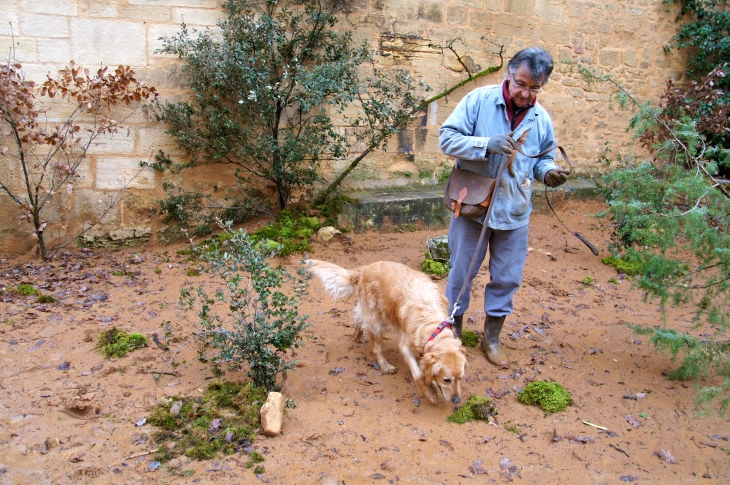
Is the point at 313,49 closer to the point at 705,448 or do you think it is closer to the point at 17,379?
the point at 17,379

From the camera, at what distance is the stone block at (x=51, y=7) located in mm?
5906

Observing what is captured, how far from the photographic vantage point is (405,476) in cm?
318

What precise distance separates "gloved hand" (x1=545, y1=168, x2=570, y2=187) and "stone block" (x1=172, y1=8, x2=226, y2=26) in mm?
4634

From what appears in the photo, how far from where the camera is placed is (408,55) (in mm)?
7660

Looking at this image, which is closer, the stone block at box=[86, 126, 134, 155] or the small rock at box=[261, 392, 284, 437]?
the small rock at box=[261, 392, 284, 437]

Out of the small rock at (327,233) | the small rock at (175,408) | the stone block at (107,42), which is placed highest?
the stone block at (107,42)

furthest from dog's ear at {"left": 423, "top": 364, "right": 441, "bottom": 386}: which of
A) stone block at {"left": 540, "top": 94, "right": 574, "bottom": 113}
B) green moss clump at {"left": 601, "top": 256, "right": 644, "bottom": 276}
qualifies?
stone block at {"left": 540, "top": 94, "right": 574, "bottom": 113}

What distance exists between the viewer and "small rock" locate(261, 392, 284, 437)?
11.2ft

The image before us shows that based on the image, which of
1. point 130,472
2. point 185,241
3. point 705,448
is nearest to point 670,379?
point 705,448

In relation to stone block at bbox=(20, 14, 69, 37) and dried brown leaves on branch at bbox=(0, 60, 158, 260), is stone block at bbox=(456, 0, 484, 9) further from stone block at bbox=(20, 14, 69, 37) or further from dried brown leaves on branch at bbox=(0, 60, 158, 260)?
stone block at bbox=(20, 14, 69, 37)

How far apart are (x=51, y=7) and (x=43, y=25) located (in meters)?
0.22

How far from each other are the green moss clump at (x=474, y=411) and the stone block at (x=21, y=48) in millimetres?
5959

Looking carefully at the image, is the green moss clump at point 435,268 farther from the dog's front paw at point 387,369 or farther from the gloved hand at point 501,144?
the gloved hand at point 501,144

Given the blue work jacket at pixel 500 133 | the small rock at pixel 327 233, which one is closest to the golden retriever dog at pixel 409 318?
the blue work jacket at pixel 500 133
